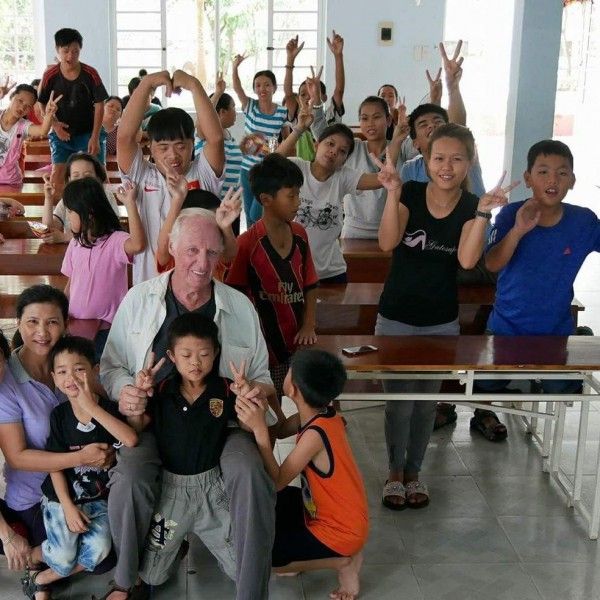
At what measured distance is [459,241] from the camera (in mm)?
3369

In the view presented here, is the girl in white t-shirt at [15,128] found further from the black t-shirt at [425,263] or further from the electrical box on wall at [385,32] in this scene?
the electrical box on wall at [385,32]

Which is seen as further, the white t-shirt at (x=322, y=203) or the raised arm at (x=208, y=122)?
the white t-shirt at (x=322, y=203)

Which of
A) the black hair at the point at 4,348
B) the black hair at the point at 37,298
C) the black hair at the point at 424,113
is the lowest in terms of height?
the black hair at the point at 4,348

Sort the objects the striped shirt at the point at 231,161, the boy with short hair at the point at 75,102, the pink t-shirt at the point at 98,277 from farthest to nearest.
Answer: the boy with short hair at the point at 75,102
the striped shirt at the point at 231,161
the pink t-shirt at the point at 98,277

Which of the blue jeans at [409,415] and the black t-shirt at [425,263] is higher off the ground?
the black t-shirt at [425,263]

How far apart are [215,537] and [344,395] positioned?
73 centimetres

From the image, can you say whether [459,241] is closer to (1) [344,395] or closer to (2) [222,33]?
(1) [344,395]

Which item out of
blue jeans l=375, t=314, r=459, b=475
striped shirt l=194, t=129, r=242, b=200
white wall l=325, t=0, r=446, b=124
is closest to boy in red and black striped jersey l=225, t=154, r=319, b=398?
blue jeans l=375, t=314, r=459, b=475

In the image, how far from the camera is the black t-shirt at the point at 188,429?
2807 mm

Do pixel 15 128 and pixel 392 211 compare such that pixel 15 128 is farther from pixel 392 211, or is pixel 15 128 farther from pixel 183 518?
pixel 183 518

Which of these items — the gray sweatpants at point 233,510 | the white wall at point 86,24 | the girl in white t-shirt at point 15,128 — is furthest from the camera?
the white wall at point 86,24

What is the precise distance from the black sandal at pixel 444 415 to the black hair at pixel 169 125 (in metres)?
1.89

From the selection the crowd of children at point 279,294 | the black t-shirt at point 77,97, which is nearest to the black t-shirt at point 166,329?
the crowd of children at point 279,294

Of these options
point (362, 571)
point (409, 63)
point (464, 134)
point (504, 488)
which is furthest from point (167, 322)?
point (409, 63)
